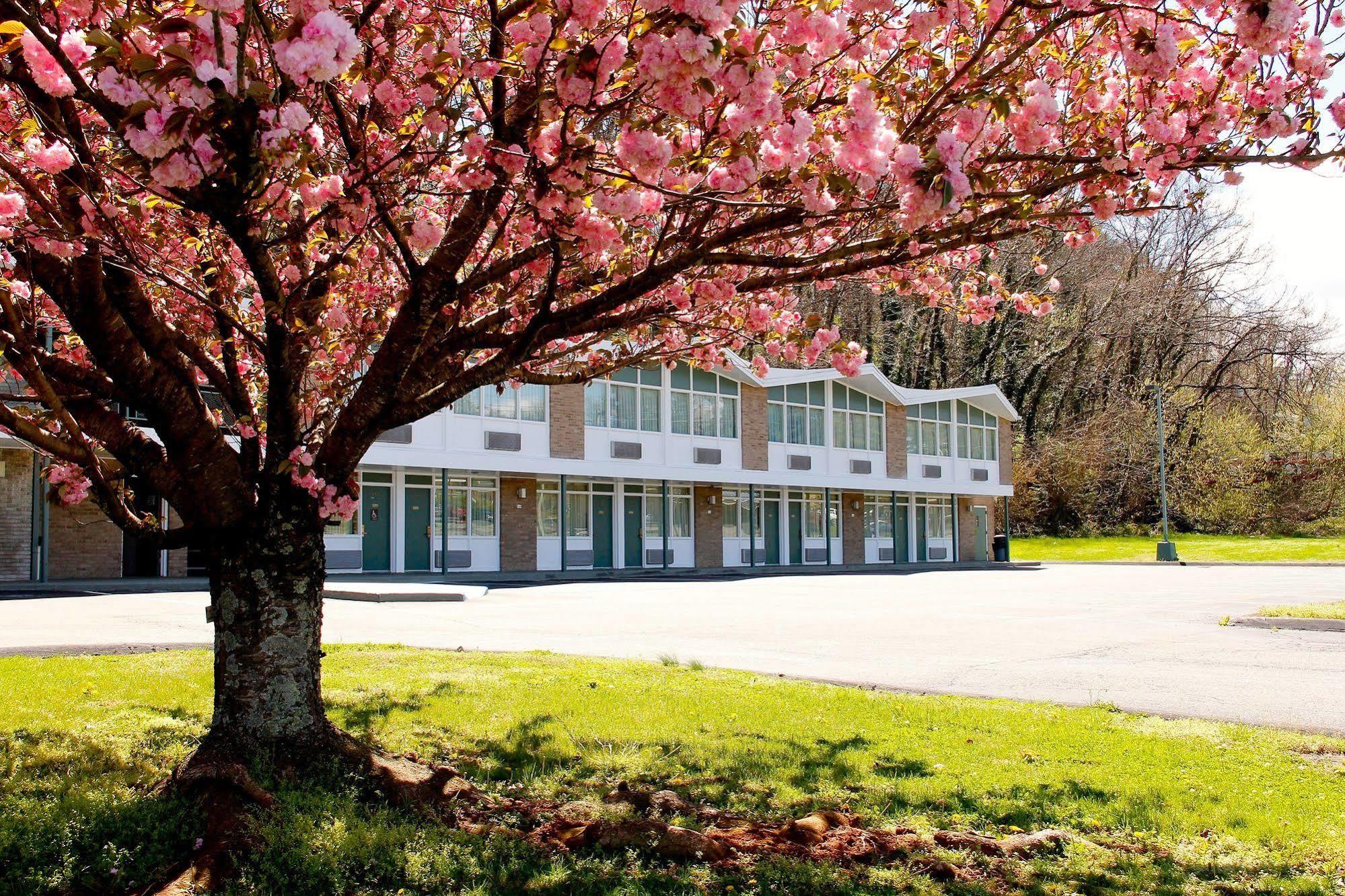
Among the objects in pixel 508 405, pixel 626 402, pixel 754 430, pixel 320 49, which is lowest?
pixel 320 49

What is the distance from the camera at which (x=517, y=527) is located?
95.6 ft

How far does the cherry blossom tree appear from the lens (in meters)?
3.52

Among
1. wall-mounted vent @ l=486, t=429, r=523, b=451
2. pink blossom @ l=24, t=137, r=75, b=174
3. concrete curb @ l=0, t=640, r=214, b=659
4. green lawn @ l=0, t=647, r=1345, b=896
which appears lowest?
green lawn @ l=0, t=647, r=1345, b=896

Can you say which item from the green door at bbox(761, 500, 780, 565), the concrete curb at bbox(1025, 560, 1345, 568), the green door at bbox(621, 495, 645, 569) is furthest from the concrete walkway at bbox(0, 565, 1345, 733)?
the concrete curb at bbox(1025, 560, 1345, 568)

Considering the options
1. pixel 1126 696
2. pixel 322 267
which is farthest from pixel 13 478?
pixel 1126 696

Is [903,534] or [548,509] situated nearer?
[548,509]

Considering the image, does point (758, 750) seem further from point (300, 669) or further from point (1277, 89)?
point (1277, 89)

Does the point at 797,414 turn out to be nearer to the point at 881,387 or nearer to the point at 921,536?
the point at 881,387

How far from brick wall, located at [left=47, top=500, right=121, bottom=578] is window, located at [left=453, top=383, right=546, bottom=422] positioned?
27.2 feet

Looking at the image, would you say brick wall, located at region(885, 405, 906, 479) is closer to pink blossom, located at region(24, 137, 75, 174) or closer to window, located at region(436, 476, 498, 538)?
window, located at region(436, 476, 498, 538)

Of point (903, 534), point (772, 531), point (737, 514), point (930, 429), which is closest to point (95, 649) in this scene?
point (737, 514)

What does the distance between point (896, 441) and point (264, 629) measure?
36.8 m

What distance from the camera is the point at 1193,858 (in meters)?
4.29

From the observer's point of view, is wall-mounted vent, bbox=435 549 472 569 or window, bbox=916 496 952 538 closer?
wall-mounted vent, bbox=435 549 472 569
